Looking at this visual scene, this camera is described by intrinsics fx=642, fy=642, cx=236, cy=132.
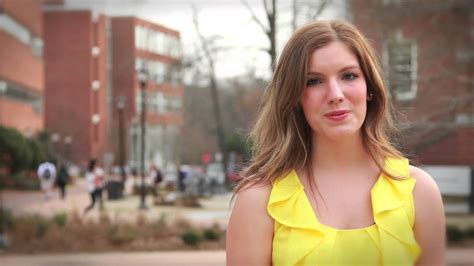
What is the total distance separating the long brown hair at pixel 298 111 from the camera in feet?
5.30

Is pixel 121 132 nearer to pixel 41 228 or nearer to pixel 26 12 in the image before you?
pixel 41 228

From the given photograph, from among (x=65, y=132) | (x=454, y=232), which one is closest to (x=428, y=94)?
(x=454, y=232)

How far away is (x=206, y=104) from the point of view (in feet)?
43.3

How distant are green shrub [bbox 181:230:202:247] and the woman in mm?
9754

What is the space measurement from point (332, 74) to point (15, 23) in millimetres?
20517

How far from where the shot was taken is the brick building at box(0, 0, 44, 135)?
19.2m

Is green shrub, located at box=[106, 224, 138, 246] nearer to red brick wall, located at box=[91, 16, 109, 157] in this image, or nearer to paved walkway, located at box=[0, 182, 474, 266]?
paved walkway, located at box=[0, 182, 474, 266]

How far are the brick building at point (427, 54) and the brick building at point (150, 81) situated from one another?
3684 mm

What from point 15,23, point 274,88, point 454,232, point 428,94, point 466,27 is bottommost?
point 454,232

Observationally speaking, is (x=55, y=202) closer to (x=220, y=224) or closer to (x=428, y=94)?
(x=220, y=224)

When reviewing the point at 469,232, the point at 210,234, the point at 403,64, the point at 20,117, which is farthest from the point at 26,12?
the point at 469,232

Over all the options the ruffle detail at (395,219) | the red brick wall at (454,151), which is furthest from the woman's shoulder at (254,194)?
the red brick wall at (454,151)

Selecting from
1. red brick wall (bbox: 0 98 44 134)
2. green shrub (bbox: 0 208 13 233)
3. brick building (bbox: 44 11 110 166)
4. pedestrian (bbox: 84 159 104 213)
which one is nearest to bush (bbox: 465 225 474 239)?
brick building (bbox: 44 11 110 166)

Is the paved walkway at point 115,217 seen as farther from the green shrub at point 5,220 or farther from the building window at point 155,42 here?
the building window at point 155,42
